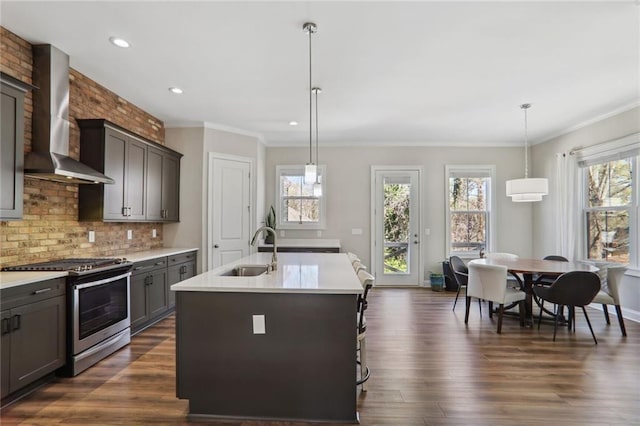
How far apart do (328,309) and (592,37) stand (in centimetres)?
309

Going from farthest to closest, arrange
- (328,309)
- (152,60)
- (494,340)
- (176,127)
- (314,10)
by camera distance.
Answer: (176,127) → (494,340) → (152,60) → (314,10) → (328,309)

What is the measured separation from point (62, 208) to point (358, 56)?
128 inches

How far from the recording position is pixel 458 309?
492 cm

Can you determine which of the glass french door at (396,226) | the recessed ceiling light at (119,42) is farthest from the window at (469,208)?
the recessed ceiling light at (119,42)

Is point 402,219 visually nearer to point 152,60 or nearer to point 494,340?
point 494,340

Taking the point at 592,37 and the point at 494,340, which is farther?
the point at 494,340

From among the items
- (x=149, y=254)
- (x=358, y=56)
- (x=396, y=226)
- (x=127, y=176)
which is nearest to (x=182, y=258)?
(x=149, y=254)

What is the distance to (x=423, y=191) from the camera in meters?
6.52

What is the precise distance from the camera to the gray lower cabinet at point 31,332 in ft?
7.39

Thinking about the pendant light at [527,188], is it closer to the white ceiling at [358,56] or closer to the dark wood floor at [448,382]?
the white ceiling at [358,56]

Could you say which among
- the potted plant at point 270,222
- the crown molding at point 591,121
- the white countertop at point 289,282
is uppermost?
the crown molding at point 591,121

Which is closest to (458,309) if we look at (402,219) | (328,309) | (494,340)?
(494,340)

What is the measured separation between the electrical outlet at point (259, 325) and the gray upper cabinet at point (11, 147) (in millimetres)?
2021

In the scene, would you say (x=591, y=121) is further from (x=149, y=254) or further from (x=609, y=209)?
(x=149, y=254)
